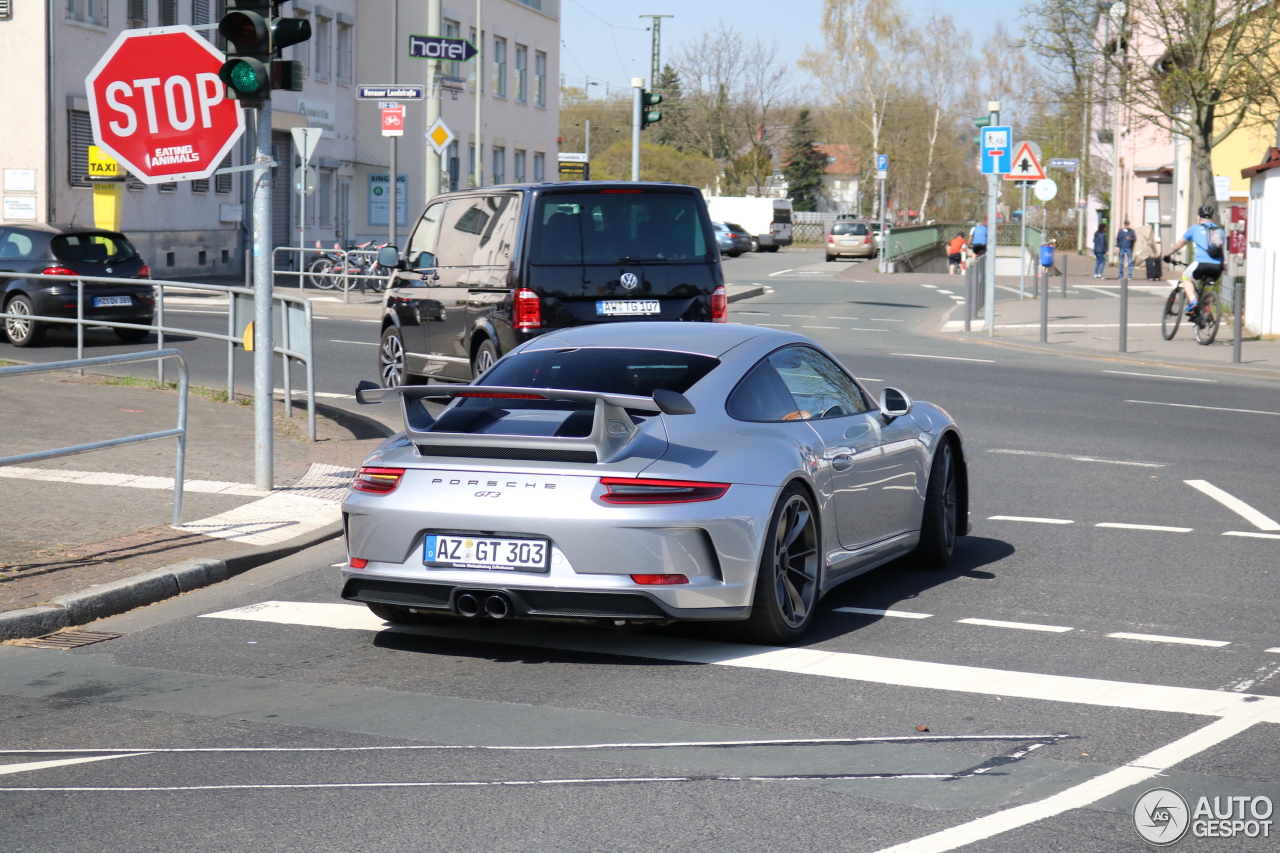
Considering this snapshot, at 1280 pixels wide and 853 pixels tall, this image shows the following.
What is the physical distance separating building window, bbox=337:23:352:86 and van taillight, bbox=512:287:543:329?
37.5 meters

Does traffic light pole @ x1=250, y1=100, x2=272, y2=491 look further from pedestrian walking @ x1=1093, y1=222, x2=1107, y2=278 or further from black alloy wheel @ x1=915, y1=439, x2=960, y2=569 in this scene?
pedestrian walking @ x1=1093, y1=222, x2=1107, y2=278

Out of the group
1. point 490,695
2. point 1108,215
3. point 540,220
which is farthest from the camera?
point 1108,215

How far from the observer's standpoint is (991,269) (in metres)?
27.9

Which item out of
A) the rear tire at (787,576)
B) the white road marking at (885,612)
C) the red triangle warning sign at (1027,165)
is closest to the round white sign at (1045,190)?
the red triangle warning sign at (1027,165)

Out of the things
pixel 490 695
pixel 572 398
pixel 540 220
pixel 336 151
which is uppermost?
pixel 336 151

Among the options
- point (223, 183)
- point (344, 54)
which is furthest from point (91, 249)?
point (344, 54)

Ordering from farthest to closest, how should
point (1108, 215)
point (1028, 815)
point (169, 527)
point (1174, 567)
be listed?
1. point (1108, 215)
2. point (169, 527)
3. point (1174, 567)
4. point (1028, 815)

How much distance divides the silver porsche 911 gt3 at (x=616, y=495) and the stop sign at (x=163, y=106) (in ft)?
11.9

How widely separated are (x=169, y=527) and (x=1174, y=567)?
220 inches

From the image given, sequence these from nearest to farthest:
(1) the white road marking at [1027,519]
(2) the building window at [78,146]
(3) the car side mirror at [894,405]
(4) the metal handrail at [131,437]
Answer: (3) the car side mirror at [894,405], (4) the metal handrail at [131,437], (1) the white road marking at [1027,519], (2) the building window at [78,146]

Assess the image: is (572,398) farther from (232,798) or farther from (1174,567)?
(1174,567)

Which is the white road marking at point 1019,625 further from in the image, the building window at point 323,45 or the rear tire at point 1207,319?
the building window at point 323,45

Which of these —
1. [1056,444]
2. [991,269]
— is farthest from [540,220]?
[991,269]

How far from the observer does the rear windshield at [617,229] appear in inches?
535
